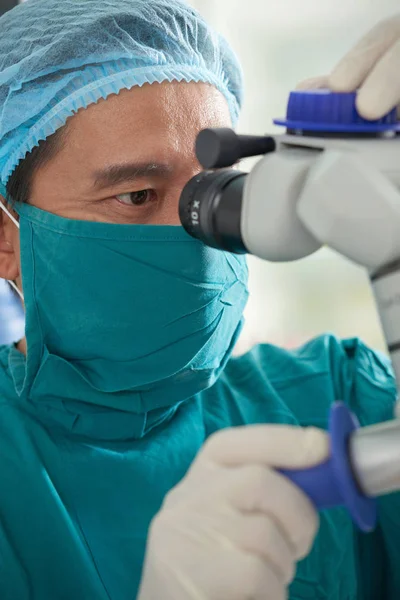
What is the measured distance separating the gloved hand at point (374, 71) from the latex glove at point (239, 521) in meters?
0.33

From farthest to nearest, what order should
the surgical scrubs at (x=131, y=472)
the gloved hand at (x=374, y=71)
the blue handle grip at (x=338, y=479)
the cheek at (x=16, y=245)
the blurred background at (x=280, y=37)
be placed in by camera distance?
the blurred background at (x=280, y=37)
the cheek at (x=16, y=245)
the surgical scrubs at (x=131, y=472)
the gloved hand at (x=374, y=71)
the blue handle grip at (x=338, y=479)

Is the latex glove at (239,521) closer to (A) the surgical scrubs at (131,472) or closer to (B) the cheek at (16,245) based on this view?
(A) the surgical scrubs at (131,472)

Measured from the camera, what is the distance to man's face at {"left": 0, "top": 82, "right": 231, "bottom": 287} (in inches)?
45.9

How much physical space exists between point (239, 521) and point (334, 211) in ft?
1.03

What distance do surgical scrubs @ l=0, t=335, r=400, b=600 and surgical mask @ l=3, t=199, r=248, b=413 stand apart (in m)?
0.07

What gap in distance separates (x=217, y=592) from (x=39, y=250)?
2.05 feet

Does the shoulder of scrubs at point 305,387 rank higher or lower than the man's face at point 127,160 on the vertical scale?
lower

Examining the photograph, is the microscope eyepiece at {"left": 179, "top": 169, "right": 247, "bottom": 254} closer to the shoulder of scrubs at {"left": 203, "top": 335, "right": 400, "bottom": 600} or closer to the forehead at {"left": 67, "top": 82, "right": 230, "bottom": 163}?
the forehead at {"left": 67, "top": 82, "right": 230, "bottom": 163}

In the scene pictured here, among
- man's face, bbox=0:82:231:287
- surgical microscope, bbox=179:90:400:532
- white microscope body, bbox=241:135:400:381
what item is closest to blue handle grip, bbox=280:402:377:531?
surgical microscope, bbox=179:90:400:532

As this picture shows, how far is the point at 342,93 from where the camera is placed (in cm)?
78

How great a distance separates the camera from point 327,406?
4.60 ft

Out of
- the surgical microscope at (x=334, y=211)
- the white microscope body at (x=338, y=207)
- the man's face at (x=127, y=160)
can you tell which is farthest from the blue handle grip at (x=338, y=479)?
the man's face at (x=127, y=160)

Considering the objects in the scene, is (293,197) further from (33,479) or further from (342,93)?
(33,479)

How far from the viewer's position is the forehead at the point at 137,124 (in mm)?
1163
